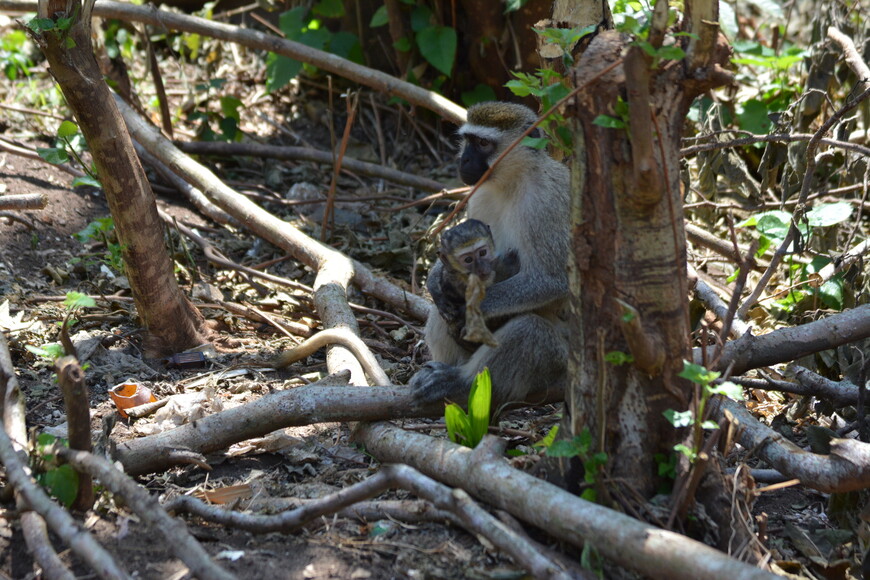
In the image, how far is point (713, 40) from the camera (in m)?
2.81

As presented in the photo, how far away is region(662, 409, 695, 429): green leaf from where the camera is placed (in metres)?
2.98

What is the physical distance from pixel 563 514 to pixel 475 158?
2767 mm

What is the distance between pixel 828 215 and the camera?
4855mm

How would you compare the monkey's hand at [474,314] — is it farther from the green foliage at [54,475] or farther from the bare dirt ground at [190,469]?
the green foliage at [54,475]

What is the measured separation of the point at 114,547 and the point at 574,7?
148 inches

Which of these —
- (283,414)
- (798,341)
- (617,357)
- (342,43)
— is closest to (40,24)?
(283,414)

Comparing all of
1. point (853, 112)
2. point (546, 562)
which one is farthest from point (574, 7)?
point (546, 562)

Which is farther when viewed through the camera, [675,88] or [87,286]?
[87,286]

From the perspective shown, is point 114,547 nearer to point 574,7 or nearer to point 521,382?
point 521,382

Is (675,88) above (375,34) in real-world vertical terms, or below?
below

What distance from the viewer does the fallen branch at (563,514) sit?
105 inches

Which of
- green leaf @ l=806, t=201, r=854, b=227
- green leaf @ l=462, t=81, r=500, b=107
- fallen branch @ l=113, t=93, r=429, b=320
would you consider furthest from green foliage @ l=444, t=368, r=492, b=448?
green leaf @ l=462, t=81, r=500, b=107

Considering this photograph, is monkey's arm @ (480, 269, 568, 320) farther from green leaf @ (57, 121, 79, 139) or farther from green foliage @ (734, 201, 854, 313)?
green leaf @ (57, 121, 79, 139)

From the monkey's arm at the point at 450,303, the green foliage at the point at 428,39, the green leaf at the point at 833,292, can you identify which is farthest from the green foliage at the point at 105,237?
the green leaf at the point at 833,292
